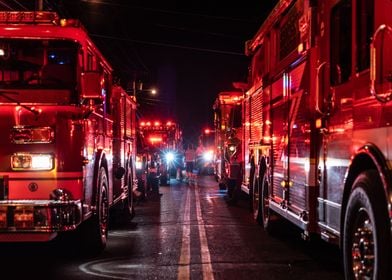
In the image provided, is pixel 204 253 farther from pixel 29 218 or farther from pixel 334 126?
pixel 334 126

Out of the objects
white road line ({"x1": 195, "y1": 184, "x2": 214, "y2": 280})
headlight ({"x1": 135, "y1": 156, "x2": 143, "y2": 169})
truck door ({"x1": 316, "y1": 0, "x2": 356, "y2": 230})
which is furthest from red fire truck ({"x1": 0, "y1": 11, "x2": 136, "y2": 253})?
headlight ({"x1": 135, "y1": 156, "x2": 143, "y2": 169})

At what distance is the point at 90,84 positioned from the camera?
7695 mm

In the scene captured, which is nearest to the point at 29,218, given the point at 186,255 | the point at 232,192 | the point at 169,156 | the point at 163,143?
the point at 186,255

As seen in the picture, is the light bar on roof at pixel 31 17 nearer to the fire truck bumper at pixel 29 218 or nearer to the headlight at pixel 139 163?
the fire truck bumper at pixel 29 218

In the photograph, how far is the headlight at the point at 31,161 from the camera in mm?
7395

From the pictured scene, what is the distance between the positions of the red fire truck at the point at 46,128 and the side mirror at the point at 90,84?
12 millimetres

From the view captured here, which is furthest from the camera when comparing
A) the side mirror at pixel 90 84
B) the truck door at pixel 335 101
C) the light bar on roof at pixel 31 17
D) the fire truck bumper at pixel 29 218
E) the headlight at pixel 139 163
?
the headlight at pixel 139 163

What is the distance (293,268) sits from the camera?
7.70 metres

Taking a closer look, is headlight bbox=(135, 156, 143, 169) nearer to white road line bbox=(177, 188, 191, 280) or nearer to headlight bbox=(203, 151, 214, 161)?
white road line bbox=(177, 188, 191, 280)

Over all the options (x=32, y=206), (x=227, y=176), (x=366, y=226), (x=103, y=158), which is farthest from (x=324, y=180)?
(x=227, y=176)

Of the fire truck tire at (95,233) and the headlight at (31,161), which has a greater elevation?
the headlight at (31,161)

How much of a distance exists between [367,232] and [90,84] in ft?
13.2

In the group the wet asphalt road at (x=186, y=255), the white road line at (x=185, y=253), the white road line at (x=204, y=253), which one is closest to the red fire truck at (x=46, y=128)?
the wet asphalt road at (x=186, y=255)

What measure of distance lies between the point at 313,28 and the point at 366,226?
2.77 m
